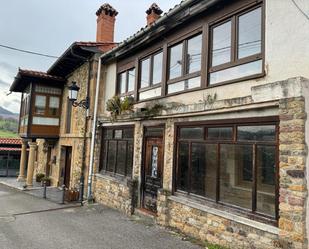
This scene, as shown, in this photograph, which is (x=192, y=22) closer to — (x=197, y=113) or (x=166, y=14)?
(x=166, y=14)

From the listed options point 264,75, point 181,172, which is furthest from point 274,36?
point 181,172

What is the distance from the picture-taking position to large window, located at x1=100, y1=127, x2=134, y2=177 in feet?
31.1

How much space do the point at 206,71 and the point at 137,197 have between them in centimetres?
439

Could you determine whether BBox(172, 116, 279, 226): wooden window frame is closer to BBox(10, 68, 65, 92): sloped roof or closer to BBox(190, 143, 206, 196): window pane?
BBox(190, 143, 206, 196): window pane

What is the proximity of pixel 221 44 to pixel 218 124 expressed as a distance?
1.80 meters

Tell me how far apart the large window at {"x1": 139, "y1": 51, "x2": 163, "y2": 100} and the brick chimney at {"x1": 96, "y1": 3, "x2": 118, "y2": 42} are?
4.58 metres

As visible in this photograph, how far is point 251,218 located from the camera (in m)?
5.26

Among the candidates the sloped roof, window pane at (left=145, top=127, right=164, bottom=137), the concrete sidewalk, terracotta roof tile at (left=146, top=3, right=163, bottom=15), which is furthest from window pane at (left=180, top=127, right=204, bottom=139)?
the sloped roof

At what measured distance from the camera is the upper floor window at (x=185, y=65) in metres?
7.02

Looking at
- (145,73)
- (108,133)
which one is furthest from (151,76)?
(108,133)

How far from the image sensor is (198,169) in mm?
6723

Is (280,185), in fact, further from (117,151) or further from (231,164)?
(117,151)

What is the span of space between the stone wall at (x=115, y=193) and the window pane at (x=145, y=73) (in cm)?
310

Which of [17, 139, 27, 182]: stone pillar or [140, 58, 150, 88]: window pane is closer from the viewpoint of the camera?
[140, 58, 150, 88]: window pane
